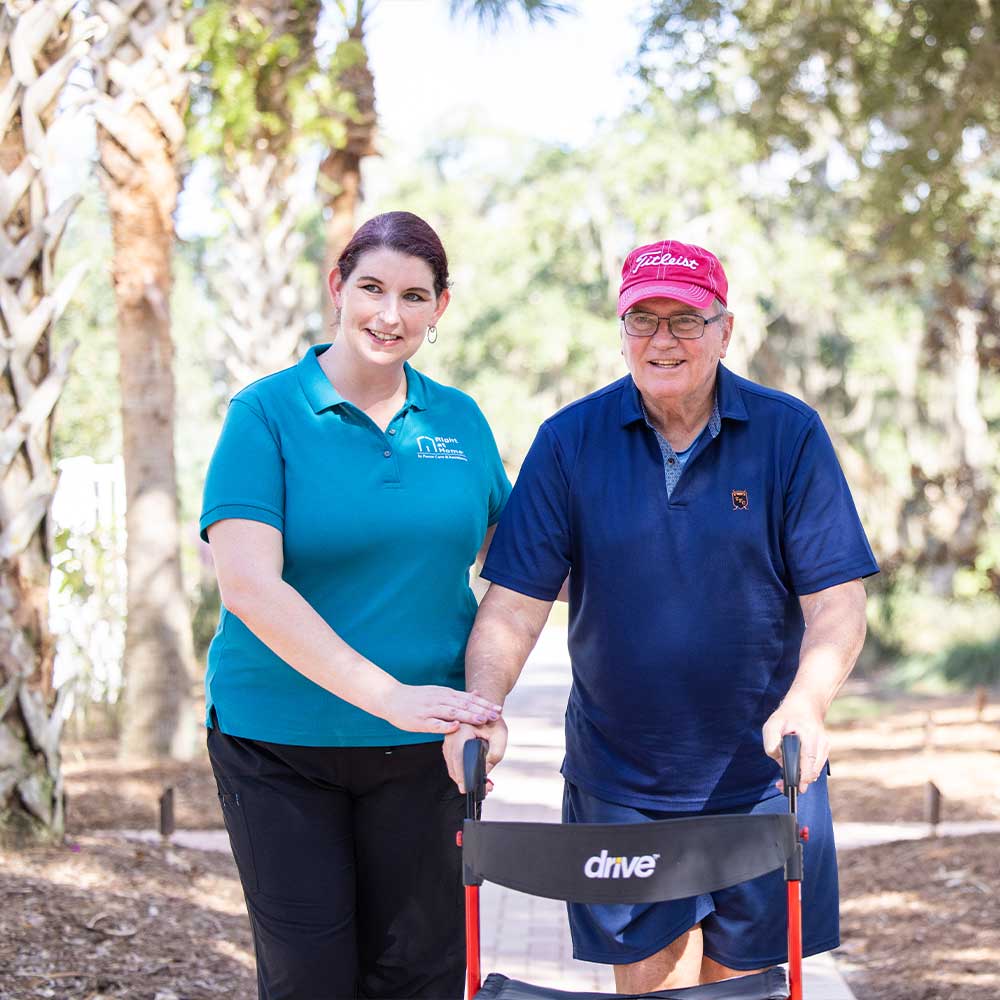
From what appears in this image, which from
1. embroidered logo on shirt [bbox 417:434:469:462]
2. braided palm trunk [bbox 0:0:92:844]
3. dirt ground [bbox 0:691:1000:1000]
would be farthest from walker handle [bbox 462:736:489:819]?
braided palm trunk [bbox 0:0:92:844]

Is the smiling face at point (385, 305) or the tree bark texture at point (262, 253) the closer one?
the smiling face at point (385, 305)

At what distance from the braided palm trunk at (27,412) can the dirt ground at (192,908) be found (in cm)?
34

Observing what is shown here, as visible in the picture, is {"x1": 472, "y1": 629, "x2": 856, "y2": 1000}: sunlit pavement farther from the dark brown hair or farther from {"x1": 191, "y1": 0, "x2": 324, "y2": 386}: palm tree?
{"x1": 191, "y1": 0, "x2": 324, "y2": 386}: palm tree

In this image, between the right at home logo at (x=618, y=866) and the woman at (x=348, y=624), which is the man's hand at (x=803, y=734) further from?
the woman at (x=348, y=624)

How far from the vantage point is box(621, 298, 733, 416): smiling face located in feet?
10.6

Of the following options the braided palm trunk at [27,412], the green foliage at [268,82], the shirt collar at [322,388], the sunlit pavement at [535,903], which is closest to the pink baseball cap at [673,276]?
the shirt collar at [322,388]

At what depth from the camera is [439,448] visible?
11.1 ft

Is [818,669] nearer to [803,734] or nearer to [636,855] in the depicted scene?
[803,734]

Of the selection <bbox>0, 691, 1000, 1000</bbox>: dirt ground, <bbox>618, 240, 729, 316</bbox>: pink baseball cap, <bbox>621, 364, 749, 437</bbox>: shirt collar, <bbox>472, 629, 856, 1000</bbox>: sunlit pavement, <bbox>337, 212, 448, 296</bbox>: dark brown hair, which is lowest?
<bbox>472, 629, 856, 1000</bbox>: sunlit pavement

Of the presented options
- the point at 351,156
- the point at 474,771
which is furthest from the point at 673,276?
the point at 351,156

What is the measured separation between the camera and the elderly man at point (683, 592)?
10.5 feet

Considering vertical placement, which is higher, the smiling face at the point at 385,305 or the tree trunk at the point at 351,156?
the tree trunk at the point at 351,156

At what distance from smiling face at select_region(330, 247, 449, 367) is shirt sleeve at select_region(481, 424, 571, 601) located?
0.40m

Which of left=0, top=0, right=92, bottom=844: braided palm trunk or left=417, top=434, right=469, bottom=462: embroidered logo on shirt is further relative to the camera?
left=0, top=0, right=92, bottom=844: braided palm trunk
